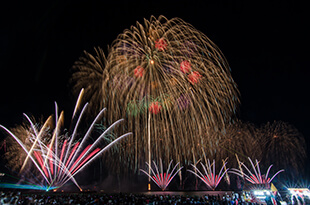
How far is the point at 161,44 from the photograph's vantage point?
18438 millimetres

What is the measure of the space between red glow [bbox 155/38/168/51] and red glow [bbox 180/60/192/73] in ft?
6.78

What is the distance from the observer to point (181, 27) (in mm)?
17859

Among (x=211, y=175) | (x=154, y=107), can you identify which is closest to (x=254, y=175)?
(x=211, y=175)

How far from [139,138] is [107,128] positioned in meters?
4.27

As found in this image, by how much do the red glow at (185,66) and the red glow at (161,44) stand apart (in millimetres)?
2066

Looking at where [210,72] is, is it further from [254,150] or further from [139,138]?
[254,150]

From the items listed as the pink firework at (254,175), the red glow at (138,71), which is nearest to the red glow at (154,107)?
the red glow at (138,71)

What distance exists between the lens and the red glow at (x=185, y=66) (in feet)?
60.0

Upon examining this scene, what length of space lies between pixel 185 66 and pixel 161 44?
2.80 meters

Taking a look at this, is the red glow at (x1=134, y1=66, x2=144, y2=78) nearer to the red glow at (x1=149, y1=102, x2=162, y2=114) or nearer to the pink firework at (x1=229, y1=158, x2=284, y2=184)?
the red glow at (x1=149, y1=102, x2=162, y2=114)

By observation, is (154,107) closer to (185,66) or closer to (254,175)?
(185,66)

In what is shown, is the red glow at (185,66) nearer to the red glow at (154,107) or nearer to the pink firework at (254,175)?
the red glow at (154,107)

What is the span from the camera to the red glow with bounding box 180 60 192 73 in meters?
18.3

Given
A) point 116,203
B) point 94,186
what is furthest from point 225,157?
point 94,186
